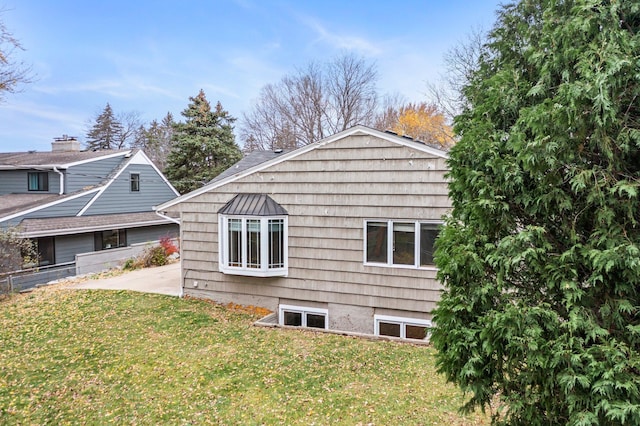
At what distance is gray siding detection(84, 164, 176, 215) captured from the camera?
17266 millimetres

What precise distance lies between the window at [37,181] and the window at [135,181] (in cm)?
Result: 350

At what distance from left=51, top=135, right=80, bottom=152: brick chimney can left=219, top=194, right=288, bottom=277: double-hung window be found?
15.6 meters

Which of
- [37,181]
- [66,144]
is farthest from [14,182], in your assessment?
[66,144]

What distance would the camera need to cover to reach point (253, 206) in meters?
8.89

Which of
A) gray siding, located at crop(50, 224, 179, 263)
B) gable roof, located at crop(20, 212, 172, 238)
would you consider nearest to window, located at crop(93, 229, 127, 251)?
gray siding, located at crop(50, 224, 179, 263)

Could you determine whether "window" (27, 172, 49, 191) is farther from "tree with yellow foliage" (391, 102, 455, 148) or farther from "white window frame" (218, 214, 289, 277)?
"tree with yellow foliage" (391, 102, 455, 148)

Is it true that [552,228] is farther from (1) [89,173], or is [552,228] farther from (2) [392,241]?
(1) [89,173]

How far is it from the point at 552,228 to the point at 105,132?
42.6 m

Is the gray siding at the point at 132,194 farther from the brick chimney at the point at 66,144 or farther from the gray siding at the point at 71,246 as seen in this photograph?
the brick chimney at the point at 66,144

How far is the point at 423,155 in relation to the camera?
7703mm

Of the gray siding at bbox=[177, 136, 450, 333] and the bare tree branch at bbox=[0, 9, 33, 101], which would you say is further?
the bare tree branch at bbox=[0, 9, 33, 101]

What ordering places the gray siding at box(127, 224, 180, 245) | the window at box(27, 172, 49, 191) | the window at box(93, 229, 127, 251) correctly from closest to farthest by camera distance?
the window at box(93, 229, 127, 251) → the window at box(27, 172, 49, 191) → the gray siding at box(127, 224, 180, 245)

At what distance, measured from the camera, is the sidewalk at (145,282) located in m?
11.0

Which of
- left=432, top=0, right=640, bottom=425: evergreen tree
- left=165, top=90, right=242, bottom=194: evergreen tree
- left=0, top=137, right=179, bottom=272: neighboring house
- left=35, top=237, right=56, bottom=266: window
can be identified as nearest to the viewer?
left=432, top=0, right=640, bottom=425: evergreen tree
